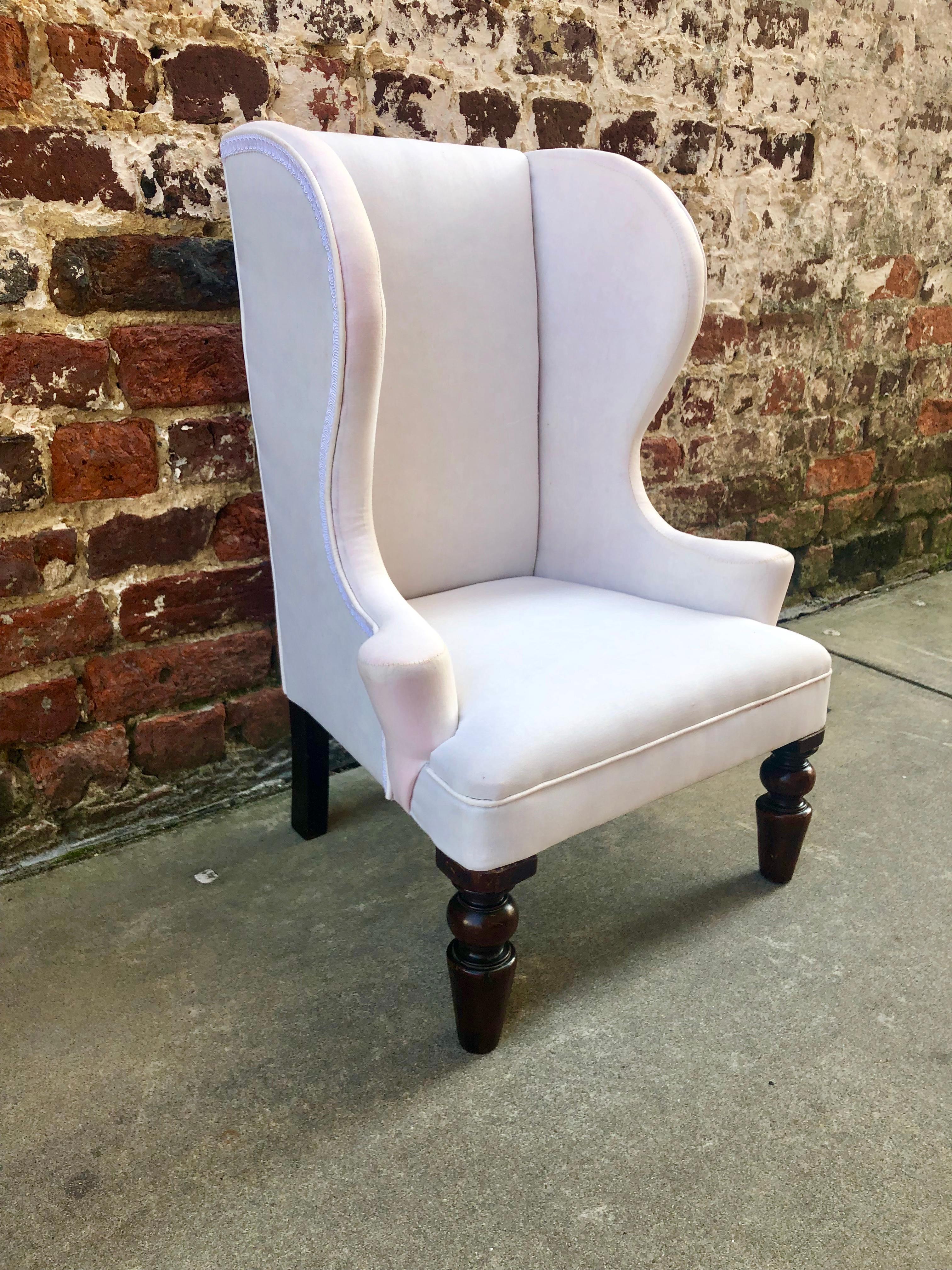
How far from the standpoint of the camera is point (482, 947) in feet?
3.74

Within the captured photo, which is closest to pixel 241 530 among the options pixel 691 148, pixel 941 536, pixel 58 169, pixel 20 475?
pixel 20 475

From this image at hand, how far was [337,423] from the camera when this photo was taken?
1.16 m

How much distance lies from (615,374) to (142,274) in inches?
29.6

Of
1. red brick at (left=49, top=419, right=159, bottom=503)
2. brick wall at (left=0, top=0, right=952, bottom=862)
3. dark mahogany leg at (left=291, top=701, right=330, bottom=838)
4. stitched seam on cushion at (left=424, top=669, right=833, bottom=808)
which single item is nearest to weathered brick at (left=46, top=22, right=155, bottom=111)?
brick wall at (left=0, top=0, right=952, bottom=862)

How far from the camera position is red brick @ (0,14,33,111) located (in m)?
1.27

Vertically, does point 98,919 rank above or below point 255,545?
below

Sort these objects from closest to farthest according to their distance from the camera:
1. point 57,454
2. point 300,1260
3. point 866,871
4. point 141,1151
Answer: point 300,1260 < point 141,1151 < point 57,454 < point 866,871

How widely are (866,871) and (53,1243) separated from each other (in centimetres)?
125

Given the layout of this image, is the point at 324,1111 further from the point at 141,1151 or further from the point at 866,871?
the point at 866,871

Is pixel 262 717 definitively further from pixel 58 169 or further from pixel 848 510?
pixel 848 510

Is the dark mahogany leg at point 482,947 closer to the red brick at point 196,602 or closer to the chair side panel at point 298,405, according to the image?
the chair side panel at point 298,405

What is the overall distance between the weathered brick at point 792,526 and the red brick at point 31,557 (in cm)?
170

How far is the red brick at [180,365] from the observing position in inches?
58.2

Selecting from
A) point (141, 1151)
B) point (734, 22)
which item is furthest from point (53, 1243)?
point (734, 22)
